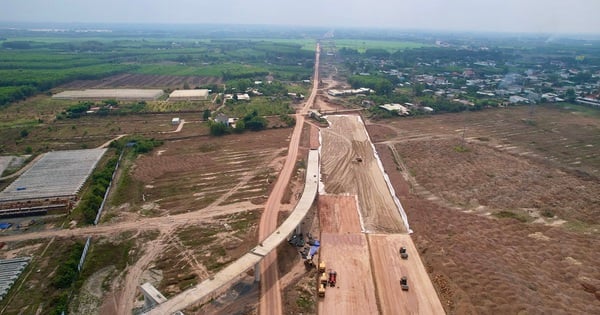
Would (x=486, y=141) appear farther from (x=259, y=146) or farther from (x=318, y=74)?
(x=318, y=74)

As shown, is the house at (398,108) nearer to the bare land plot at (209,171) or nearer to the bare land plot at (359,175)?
the bare land plot at (359,175)

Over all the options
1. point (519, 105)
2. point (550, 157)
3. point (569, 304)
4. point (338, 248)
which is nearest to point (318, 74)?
point (519, 105)

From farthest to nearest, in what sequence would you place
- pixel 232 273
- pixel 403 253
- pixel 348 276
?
pixel 403 253
pixel 348 276
pixel 232 273

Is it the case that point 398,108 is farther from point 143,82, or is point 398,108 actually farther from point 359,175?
point 143,82

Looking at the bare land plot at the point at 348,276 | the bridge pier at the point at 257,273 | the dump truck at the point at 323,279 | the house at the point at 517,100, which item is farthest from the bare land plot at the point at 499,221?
the house at the point at 517,100

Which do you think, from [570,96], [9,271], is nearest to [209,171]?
[9,271]
